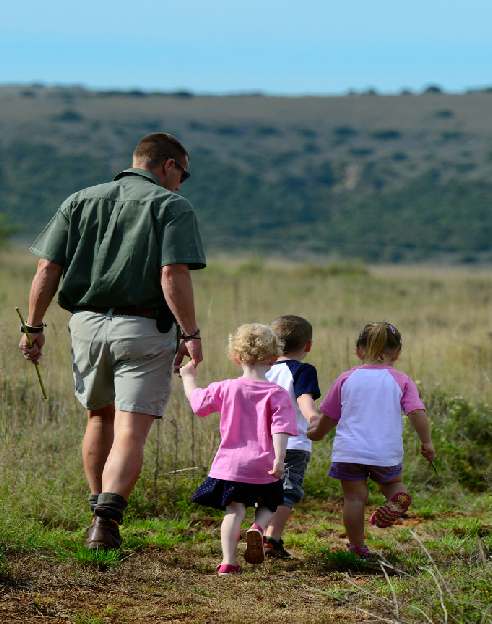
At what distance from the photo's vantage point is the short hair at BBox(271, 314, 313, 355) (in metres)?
6.19

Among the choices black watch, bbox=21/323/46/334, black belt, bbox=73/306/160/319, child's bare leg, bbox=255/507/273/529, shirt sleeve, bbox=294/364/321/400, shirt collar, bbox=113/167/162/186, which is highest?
shirt collar, bbox=113/167/162/186

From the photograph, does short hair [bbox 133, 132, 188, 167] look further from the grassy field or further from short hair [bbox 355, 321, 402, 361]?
the grassy field

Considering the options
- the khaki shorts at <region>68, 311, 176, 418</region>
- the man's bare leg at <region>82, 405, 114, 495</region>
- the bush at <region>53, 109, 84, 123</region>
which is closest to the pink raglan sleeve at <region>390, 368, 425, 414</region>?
the khaki shorts at <region>68, 311, 176, 418</region>

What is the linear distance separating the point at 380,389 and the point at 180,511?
5.82ft

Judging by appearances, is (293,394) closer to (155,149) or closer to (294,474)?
(294,474)

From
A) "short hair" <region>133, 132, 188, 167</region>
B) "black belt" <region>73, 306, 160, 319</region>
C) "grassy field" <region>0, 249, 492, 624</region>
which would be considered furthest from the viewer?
"short hair" <region>133, 132, 188, 167</region>

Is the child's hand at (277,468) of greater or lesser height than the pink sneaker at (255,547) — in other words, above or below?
above

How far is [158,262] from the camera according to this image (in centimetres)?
590

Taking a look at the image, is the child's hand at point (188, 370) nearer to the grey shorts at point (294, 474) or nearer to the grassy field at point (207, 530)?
the grey shorts at point (294, 474)

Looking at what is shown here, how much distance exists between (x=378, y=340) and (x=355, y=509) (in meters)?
0.84

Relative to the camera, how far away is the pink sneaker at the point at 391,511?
5.90m

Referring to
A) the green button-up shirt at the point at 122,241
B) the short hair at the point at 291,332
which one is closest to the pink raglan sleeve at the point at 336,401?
the short hair at the point at 291,332

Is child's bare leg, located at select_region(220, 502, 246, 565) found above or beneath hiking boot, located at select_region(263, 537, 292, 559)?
above

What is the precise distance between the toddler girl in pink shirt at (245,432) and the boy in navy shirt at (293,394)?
1.10 feet
